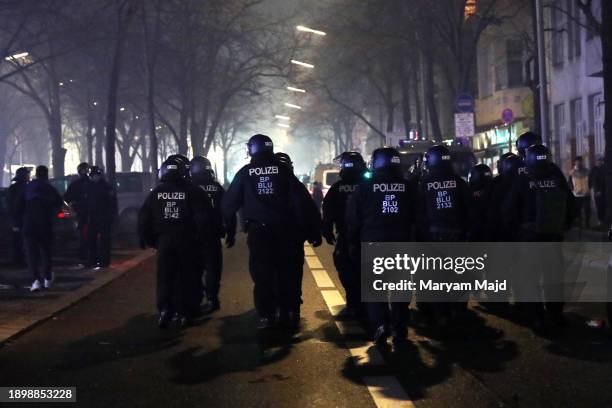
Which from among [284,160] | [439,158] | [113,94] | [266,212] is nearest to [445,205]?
[439,158]

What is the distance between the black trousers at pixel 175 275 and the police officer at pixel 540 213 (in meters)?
3.25

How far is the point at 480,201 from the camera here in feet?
36.2

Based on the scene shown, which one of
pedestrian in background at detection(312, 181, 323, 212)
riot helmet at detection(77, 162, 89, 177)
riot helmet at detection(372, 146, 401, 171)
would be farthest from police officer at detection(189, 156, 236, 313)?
pedestrian in background at detection(312, 181, 323, 212)

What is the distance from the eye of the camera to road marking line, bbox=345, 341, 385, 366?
8055 mm

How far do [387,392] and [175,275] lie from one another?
12.8 ft

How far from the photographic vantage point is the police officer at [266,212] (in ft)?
32.3

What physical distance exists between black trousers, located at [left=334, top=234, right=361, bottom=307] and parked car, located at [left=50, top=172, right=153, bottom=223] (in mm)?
18697

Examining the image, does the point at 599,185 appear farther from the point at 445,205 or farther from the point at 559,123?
the point at 445,205

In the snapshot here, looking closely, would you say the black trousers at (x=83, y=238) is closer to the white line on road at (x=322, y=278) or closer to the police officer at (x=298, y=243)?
the white line on road at (x=322, y=278)

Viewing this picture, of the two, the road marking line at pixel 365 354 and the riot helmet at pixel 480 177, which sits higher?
the riot helmet at pixel 480 177

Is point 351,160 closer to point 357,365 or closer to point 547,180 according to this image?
point 547,180

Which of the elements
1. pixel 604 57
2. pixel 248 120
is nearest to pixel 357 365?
pixel 604 57

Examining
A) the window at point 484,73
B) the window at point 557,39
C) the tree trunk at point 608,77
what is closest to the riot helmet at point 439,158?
the tree trunk at point 608,77

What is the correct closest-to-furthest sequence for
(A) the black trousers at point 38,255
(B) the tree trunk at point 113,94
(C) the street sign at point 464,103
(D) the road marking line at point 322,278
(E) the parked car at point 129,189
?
1. (A) the black trousers at point 38,255
2. (D) the road marking line at point 322,278
3. (B) the tree trunk at point 113,94
4. (E) the parked car at point 129,189
5. (C) the street sign at point 464,103
